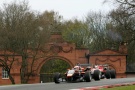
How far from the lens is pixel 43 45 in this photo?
5838 cm

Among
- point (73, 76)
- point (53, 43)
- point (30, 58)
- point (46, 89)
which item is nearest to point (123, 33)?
point (53, 43)

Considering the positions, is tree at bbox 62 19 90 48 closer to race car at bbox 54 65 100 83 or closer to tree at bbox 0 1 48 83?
tree at bbox 0 1 48 83

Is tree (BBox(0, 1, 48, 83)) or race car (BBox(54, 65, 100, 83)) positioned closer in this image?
race car (BBox(54, 65, 100, 83))

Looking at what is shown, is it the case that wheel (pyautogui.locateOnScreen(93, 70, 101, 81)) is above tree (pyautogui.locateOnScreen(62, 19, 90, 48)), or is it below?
below

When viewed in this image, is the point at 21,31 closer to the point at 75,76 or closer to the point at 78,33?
the point at 75,76

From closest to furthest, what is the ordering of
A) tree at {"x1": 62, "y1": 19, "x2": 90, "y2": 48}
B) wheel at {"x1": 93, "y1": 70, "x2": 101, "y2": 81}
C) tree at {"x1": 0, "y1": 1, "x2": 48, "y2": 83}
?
1. wheel at {"x1": 93, "y1": 70, "x2": 101, "y2": 81}
2. tree at {"x1": 0, "y1": 1, "x2": 48, "y2": 83}
3. tree at {"x1": 62, "y1": 19, "x2": 90, "y2": 48}

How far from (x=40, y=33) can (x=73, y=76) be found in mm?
27992

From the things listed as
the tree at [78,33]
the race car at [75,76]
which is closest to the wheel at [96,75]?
the race car at [75,76]

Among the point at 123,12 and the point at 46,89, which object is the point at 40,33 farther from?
the point at 46,89

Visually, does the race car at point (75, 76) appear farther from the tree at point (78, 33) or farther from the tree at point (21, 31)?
the tree at point (78, 33)

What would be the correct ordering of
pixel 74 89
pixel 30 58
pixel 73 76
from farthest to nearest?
pixel 30 58, pixel 73 76, pixel 74 89

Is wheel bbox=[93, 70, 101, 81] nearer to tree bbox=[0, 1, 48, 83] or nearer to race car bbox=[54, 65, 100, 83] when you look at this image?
race car bbox=[54, 65, 100, 83]

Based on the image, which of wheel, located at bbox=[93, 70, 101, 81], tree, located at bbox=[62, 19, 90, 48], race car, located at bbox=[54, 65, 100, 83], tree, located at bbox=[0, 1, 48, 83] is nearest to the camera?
race car, located at bbox=[54, 65, 100, 83]

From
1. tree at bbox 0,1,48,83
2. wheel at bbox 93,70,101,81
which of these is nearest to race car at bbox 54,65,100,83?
wheel at bbox 93,70,101,81
